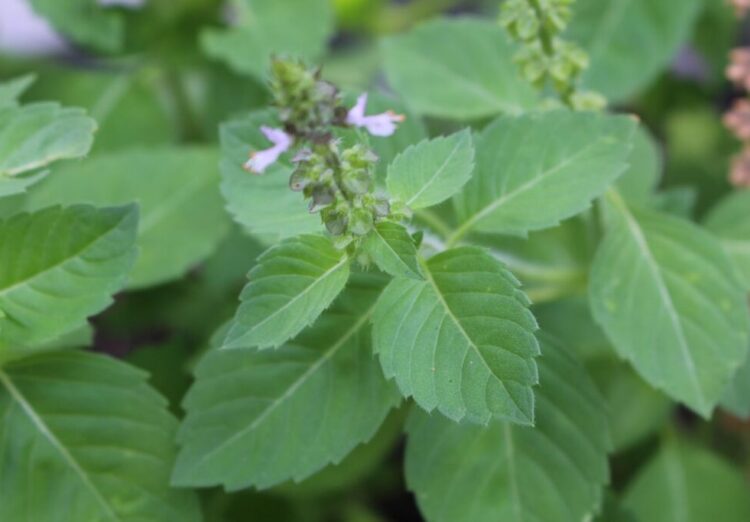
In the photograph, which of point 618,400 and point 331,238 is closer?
point 331,238

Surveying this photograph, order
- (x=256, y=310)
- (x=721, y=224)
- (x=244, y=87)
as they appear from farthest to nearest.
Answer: (x=244, y=87)
(x=721, y=224)
(x=256, y=310)

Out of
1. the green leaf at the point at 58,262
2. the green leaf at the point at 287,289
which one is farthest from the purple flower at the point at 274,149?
the green leaf at the point at 58,262

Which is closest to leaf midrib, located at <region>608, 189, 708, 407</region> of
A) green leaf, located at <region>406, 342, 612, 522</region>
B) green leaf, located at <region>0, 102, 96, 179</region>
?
green leaf, located at <region>406, 342, 612, 522</region>

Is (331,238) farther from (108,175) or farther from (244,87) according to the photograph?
(244,87)

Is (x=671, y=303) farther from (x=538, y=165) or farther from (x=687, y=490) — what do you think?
(x=687, y=490)

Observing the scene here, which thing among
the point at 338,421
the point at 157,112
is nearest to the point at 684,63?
the point at 157,112

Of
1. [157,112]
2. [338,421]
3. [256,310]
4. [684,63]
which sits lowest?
[684,63]

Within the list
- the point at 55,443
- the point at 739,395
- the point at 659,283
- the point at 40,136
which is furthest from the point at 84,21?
the point at 739,395

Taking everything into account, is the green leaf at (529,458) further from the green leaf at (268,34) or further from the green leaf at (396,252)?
the green leaf at (268,34)
